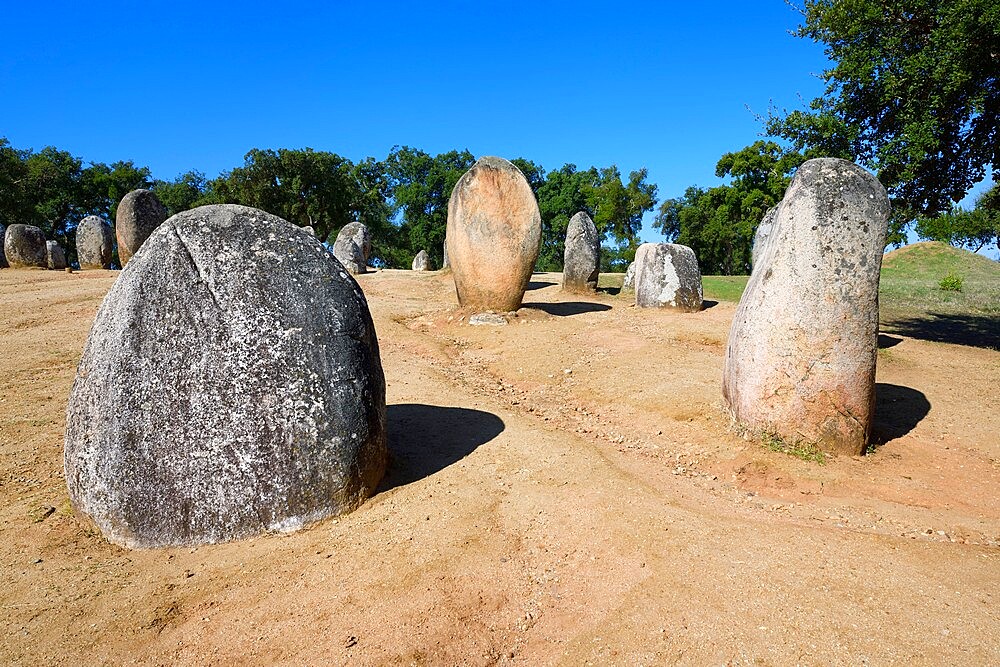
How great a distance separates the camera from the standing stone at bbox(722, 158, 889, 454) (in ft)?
16.9

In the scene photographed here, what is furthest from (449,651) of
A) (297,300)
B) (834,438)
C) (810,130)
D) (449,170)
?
(449,170)

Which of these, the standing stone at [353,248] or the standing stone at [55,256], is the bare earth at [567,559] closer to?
the standing stone at [353,248]

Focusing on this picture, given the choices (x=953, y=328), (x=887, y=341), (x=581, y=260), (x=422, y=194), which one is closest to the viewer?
(x=887, y=341)

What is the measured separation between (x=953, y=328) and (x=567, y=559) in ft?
43.7

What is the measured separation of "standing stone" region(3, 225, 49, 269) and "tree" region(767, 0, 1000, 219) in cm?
2396

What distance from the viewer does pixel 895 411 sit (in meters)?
6.43

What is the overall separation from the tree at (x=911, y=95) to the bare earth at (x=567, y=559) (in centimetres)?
517

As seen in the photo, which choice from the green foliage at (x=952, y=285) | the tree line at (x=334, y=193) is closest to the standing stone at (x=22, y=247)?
the tree line at (x=334, y=193)

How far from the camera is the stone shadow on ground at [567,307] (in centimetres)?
1326

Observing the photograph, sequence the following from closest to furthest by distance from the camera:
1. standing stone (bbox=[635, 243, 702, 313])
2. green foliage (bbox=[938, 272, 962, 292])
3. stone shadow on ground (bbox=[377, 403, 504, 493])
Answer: stone shadow on ground (bbox=[377, 403, 504, 493])
standing stone (bbox=[635, 243, 702, 313])
green foliage (bbox=[938, 272, 962, 292])

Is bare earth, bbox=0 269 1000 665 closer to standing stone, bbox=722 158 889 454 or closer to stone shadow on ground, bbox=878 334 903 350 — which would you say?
standing stone, bbox=722 158 889 454

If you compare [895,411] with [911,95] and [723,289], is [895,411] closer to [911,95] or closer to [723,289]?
[911,95]

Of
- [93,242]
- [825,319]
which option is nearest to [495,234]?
[825,319]

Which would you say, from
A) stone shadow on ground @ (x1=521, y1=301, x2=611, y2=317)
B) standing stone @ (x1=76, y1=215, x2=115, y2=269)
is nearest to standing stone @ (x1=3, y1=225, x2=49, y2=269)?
standing stone @ (x1=76, y1=215, x2=115, y2=269)
